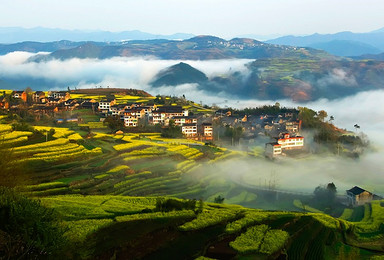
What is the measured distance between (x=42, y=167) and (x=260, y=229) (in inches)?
609

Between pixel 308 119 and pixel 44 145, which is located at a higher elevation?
pixel 44 145

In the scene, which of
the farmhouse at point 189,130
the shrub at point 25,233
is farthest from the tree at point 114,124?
the shrub at point 25,233

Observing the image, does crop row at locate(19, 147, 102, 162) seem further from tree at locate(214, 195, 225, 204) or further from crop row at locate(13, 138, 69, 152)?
tree at locate(214, 195, 225, 204)

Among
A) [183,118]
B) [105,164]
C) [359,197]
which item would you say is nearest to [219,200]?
[105,164]

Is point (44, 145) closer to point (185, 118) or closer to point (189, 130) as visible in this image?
point (189, 130)

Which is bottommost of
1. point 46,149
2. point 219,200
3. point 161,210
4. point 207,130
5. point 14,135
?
point 219,200

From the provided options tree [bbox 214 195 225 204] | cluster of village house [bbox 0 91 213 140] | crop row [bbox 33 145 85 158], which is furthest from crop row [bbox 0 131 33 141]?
cluster of village house [bbox 0 91 213 140]

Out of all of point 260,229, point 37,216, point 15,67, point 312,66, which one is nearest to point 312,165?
point 260,229

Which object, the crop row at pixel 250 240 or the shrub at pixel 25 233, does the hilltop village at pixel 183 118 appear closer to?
the crop row at pixel 250 240

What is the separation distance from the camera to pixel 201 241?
57.9 feet

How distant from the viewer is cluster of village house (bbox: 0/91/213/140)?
52.8 meters

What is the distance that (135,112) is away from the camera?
5612 centimetres

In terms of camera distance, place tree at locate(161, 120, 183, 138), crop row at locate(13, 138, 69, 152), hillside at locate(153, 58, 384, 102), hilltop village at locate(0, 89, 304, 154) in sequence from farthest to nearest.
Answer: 1. hillside at locate(153, 58, 384, 102)
2. hilltop village at locate(0, 89, 304, 154)
3. tree at locate(161, 120, 183, 138)
4. crop row at locate(13, 138, 69, 152)

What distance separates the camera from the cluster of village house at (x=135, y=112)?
52.8 metres
